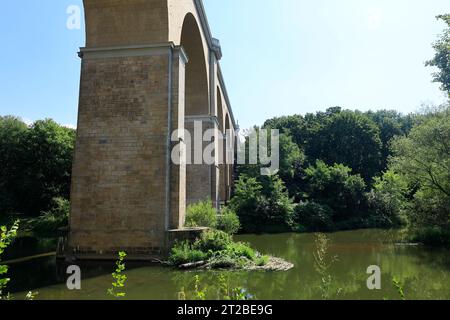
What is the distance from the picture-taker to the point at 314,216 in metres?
21.2

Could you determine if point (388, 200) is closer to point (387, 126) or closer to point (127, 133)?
point (387, 126)

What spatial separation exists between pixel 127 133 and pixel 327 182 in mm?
17199

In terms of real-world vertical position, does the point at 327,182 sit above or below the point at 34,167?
below

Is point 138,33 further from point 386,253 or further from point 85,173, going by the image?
point 386,253

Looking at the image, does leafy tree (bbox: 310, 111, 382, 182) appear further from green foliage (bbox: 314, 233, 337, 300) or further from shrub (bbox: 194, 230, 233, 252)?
shrub (bbox: 194, 230, 233, 252)

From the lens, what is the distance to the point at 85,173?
30.2ft

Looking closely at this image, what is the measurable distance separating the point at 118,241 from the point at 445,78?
17.2 metres

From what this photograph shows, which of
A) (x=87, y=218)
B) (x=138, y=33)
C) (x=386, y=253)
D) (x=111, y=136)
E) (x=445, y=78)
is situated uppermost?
(x=445, y=78)

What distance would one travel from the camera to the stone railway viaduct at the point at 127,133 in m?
8.81

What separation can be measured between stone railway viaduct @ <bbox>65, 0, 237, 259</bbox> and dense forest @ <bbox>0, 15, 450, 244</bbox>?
28.8 ft

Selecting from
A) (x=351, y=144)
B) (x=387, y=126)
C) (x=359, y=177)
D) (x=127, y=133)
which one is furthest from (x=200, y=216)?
(x=387, y=126)

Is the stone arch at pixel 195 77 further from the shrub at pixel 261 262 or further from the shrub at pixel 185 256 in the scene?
the shrub at pixel 261 262

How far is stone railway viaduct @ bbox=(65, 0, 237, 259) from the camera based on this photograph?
8.81 m

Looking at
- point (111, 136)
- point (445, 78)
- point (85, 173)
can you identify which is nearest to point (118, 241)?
point (85, 173)
